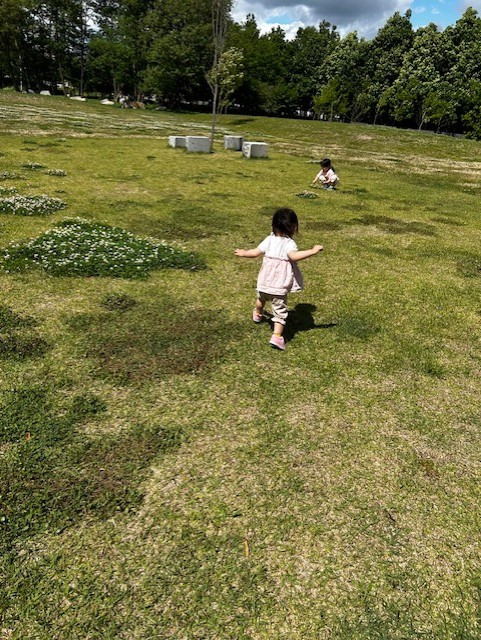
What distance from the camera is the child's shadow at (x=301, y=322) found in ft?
24.5

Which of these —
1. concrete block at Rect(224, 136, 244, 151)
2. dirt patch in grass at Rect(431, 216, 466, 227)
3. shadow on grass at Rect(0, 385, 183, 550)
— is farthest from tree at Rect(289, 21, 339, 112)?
shadow on grass at Rect(0, 385, 183, 550)

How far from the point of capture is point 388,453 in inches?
196

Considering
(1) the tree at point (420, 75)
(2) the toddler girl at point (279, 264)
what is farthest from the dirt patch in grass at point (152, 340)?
(1) the tree at point (420, 75)

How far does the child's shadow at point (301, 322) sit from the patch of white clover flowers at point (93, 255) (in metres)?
2.69

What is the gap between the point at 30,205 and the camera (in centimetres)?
1265

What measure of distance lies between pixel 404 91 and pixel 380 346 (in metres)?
73.7

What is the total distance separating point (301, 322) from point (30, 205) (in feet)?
30.4

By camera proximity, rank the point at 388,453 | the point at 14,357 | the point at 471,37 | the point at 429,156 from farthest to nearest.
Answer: the point at 471,37 → the point at 429,156 → the point at 14,357 → the point at 388,453

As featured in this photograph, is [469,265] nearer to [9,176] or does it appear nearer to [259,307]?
[259,307]

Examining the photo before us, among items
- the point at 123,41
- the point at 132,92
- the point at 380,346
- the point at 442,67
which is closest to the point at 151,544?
the point at 380,346

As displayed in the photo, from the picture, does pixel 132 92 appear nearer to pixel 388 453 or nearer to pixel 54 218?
pixel 54 218

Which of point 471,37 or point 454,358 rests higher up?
point 471,37

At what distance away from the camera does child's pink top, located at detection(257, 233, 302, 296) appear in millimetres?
6816

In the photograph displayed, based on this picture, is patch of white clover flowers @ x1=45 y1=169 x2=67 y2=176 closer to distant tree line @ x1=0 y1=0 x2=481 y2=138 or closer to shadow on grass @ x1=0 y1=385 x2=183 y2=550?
shadow on grass @ x1=0 y1=385 x2=183 y2=550
